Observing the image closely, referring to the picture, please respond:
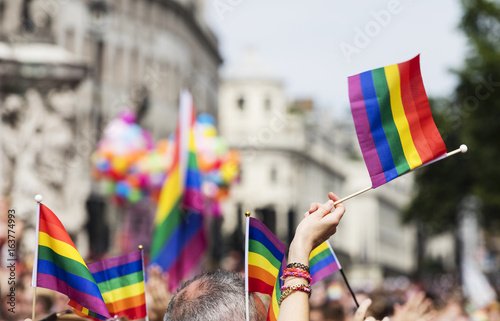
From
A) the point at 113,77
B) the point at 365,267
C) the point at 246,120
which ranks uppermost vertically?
the point at 246,120

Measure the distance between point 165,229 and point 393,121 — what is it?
24.6 feet

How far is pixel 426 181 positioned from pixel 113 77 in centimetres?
1167

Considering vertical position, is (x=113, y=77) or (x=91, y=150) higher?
(x=113, y=77)

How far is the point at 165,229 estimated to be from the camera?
10648mm

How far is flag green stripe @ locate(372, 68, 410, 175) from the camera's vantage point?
10.8ft

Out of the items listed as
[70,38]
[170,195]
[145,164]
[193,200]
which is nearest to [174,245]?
[170,195]

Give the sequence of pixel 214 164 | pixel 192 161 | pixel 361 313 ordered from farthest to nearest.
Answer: pixel 214 164, pixel 192 161, pixel 361 313

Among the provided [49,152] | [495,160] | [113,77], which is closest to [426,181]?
[495,160]

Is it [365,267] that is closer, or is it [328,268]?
[328,268]

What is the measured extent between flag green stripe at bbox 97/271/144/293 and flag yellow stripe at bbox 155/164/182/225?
710 cm

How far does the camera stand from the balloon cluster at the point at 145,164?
17016 mm

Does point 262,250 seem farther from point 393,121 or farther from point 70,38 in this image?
point 70,38

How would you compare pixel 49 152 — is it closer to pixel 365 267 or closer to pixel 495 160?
pixel 495 160

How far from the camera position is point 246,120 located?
7988 centimetres
